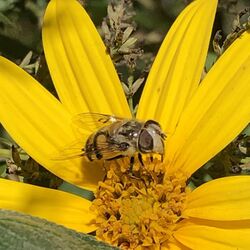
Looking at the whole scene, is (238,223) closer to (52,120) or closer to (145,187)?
(145,187)

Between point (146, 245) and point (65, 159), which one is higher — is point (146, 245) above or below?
below

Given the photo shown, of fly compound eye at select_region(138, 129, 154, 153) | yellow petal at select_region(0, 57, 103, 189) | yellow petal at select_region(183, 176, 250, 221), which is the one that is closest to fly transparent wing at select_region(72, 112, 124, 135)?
yellow petal at select_region(0, 57, 103, 189)

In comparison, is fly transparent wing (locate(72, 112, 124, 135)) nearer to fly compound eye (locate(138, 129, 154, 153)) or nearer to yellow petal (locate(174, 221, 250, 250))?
fly compound eye (locate(138, 129, 154, 153))

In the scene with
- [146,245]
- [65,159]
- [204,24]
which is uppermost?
[204,24]

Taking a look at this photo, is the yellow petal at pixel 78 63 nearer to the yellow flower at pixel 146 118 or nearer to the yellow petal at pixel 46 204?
the yellow flower at pixel 146 118

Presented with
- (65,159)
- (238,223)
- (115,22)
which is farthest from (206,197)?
(115,22)

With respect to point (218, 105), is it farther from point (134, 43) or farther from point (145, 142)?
point (134, 43)

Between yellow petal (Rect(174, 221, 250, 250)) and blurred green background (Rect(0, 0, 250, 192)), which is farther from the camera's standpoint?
blurred green background (Rect(0, 0, 250, 192))
